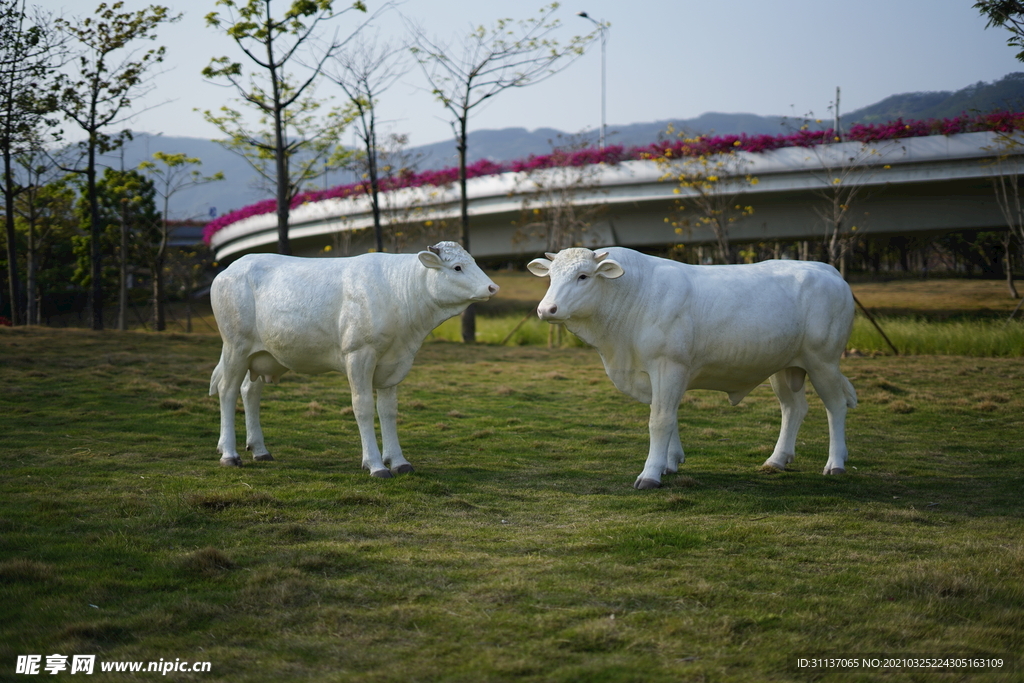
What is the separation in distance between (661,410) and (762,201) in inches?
680

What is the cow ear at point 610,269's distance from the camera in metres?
6.72

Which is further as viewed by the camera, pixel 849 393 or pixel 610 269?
pixel 849 393

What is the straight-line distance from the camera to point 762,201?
894 inches

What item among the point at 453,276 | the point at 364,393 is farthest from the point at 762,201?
the point at 364,393

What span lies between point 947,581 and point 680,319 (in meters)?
3.02

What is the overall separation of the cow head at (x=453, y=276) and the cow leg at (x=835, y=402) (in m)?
2.91

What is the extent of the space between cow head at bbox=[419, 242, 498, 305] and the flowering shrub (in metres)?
15.3

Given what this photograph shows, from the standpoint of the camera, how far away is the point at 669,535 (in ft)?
17.6

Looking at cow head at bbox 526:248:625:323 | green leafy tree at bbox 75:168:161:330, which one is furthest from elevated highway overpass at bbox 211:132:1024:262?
cow head at bbox 526:248:625:323

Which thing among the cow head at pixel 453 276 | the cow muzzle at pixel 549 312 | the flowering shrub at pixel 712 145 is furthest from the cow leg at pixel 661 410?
the flowering shrub at pixel 712 145

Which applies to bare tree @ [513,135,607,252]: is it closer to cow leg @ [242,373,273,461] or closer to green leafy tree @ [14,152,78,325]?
green leafy tree @ [14,152,78,325]

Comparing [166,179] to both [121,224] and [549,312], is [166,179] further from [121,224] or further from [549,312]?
[549,312]

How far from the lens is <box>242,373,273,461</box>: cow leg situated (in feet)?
26.2

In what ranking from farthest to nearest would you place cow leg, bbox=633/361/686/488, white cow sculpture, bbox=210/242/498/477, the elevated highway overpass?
the elevated highway overpass → white cow sculpture, bbox=210/242/498/477 → cow leg, bbox=633/361/686/488
